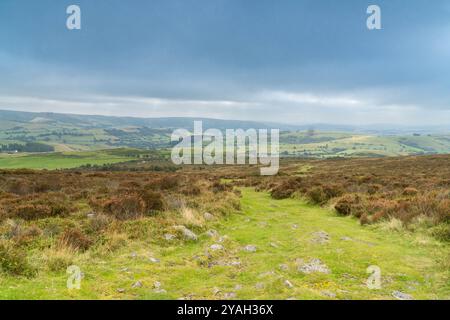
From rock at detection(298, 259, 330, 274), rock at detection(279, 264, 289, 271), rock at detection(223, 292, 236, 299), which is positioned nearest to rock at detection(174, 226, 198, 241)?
rock at detection(279, 264, 289, 271)

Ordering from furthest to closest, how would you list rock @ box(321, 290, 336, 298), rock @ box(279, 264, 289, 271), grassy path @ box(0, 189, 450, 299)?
rock @ box(279, 264, 289, 271) < grassy path @ box(0, 189, 450, 299) < rock @ box(321, 290, 336, 298)

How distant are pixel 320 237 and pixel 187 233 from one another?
5.34 metres

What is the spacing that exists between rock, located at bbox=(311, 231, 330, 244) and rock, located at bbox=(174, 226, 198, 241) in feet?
15.3

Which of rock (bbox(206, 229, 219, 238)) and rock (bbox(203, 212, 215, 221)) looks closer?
rock (bbox(206, 229, 219, 238))

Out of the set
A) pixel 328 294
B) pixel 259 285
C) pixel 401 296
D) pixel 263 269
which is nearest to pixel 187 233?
pixel 263 269

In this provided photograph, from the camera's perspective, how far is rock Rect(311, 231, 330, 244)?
39.1ft

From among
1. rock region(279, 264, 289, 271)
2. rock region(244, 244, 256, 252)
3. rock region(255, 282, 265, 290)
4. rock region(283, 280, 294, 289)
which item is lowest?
rock region(244, 244, 256, 252)

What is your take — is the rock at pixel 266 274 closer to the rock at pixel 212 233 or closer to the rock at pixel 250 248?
the rock at pixel 250 248

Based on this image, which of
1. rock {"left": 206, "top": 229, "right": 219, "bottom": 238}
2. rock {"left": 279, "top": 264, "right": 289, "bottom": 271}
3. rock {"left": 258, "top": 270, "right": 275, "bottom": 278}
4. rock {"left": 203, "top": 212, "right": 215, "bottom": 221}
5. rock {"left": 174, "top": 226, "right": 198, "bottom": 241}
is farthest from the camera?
rock {"left": 203, "top": 212, "right": 215, "bottom": 221}

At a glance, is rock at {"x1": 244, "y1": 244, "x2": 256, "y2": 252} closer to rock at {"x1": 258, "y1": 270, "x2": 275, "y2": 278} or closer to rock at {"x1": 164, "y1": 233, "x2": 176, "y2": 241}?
rock at {"x1": 258, "y1": 270, "x2": 275, "y2": 278}

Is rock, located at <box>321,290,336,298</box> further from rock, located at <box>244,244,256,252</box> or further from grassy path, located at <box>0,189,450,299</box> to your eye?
rock, located at <box>244,244,256,252</box>

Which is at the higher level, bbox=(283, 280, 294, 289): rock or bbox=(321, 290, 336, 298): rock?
bbox=(283, 280, 294, 289): rock
